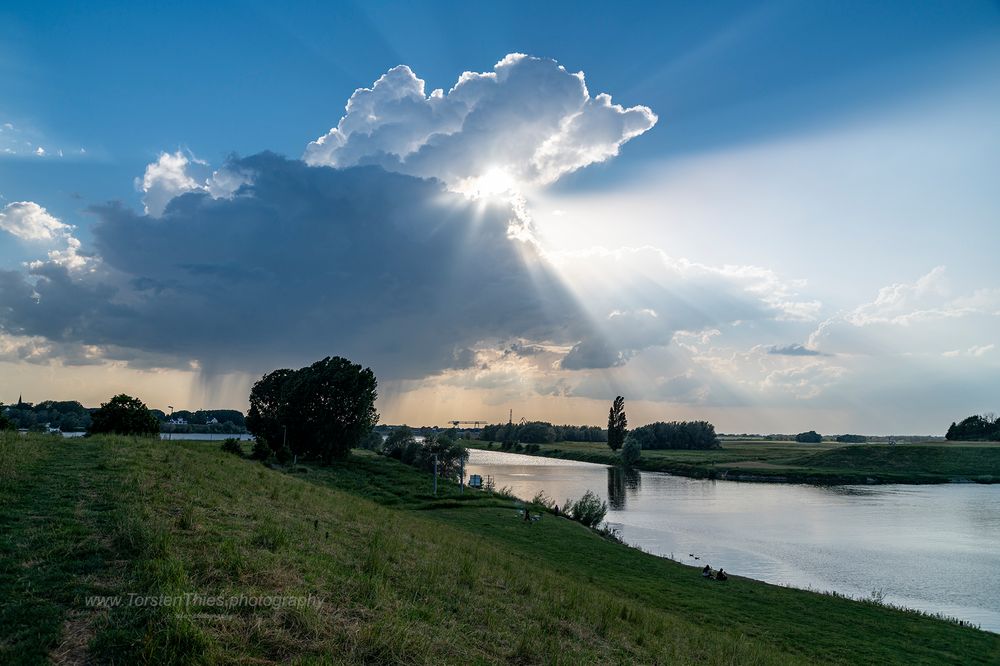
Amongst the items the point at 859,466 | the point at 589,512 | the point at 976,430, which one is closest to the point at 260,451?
the point at 589,512

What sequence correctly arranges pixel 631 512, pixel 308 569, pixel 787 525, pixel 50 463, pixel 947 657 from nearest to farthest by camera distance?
1. pixel 308 569
2. pixel 50 463
3. pixel 947 657
4. pixel 787 525
5. pixel 631 512

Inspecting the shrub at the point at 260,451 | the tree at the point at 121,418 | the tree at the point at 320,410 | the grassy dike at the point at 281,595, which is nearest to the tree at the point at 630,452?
the tree at the point at 320,410

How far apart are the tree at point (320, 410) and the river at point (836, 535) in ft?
89.5

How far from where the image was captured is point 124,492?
13.8m

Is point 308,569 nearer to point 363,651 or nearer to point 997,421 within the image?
point 363,651

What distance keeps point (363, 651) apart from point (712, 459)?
166212 mm

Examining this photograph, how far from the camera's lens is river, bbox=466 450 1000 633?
37.0 meters

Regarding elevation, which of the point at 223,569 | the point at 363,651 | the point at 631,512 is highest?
the point at 223,569

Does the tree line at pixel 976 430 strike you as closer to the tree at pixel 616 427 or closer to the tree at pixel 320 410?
the tree at pixel 616 427

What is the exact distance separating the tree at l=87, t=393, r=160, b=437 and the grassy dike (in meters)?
25.4

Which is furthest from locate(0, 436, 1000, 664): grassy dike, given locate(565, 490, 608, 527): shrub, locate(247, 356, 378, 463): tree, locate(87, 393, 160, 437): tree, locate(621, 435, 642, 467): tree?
locate(621, 435, 642, 467): tree

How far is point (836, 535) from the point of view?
55.2 meters

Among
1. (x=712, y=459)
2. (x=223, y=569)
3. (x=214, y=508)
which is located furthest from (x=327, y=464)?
(x=712, y=459)

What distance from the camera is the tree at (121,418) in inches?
1864
